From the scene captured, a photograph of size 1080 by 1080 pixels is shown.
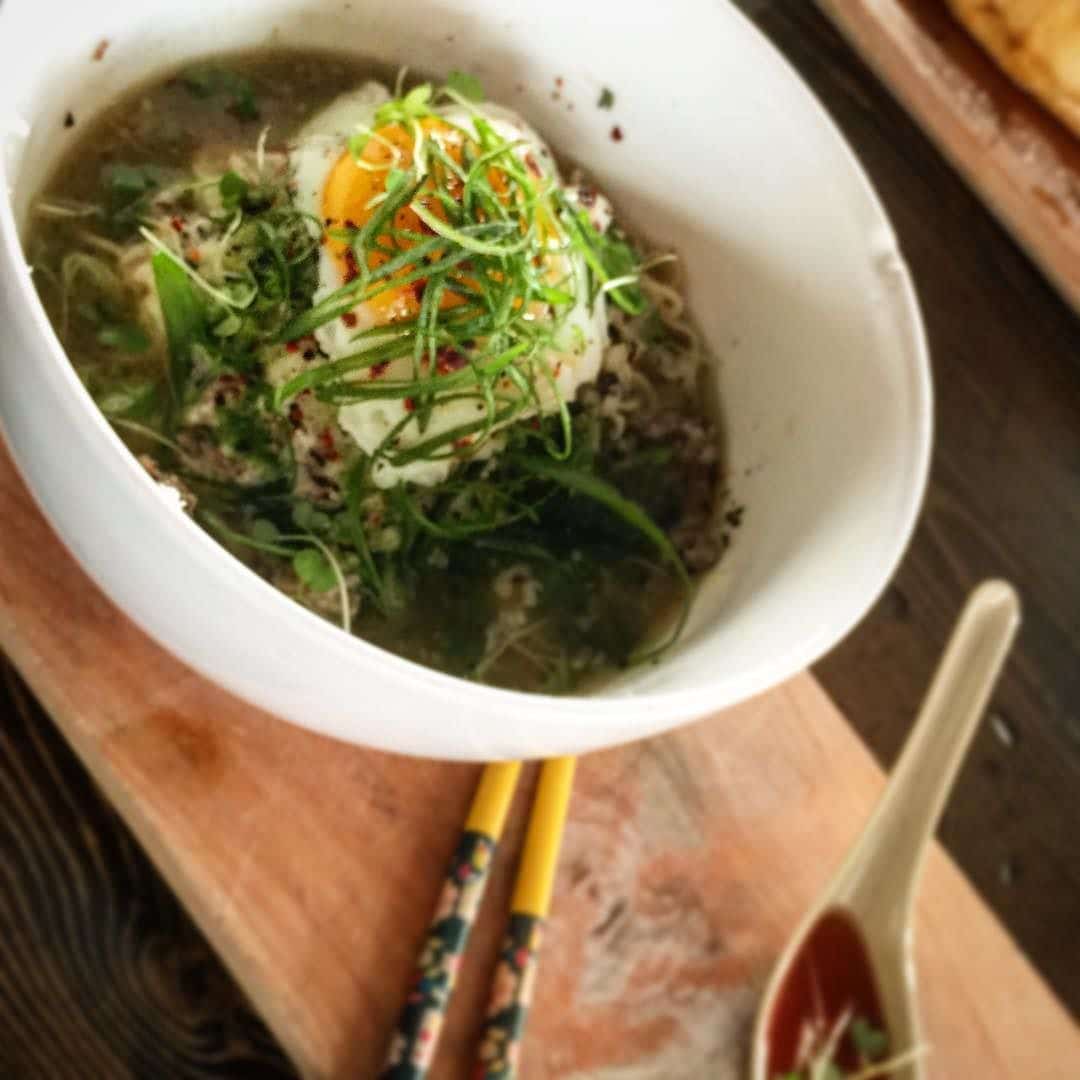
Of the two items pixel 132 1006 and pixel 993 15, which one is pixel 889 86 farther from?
pixel 132 1006

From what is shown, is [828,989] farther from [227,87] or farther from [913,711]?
[227,87]

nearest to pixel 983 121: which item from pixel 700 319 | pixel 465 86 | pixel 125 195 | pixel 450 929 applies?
pixel 700 319

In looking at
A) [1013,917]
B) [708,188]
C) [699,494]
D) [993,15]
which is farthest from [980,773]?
[993,15]

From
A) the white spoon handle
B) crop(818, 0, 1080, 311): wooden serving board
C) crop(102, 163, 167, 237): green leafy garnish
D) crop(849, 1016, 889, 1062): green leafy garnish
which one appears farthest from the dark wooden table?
crop(102, 163, 167, 237): green leafy garnish

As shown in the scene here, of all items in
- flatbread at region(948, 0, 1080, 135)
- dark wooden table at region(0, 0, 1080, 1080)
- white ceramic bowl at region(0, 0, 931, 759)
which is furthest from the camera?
flatbread at region(948, 0, 1080, 135)

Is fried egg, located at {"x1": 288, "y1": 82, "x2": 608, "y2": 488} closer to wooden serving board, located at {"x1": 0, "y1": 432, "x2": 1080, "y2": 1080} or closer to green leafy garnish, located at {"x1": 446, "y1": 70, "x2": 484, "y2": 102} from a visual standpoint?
green leafy garnish, located at {"x1": 446, "y1": 70, "x2": 484, "y2": 102}

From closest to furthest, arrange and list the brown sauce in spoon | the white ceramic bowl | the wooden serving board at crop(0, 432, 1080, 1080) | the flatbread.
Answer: the white ceramic bowl
the wooden serving board at crop(0, 432, 1080, 1080)
the brown sauce in spoon
the flatbread
